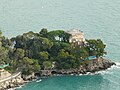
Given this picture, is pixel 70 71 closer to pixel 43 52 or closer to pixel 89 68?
pixel 89 68

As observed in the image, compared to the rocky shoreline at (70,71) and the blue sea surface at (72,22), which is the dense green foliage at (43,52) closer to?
the rocky shoreline at (70,71)

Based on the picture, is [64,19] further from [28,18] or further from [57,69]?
[57,69]

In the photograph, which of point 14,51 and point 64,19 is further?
point 64,19

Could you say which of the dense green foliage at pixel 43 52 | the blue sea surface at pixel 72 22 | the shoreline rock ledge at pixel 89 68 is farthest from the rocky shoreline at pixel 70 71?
the blue sea surface at pixel 72 22

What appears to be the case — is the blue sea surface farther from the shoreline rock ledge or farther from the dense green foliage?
the dense green foliage

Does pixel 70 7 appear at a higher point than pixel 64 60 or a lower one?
higher

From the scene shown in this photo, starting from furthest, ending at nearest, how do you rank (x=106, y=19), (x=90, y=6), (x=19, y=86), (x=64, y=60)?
(x=90, y=6) → (x=106, y=19) → (x=64, y=60) → (x=19, y=86)

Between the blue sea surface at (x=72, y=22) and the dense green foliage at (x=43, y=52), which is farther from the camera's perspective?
the dense green foliage at (x=43, y=52)

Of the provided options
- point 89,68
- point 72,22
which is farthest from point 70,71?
point 72,22

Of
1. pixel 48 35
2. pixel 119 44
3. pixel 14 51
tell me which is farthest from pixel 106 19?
pixel 14 51
